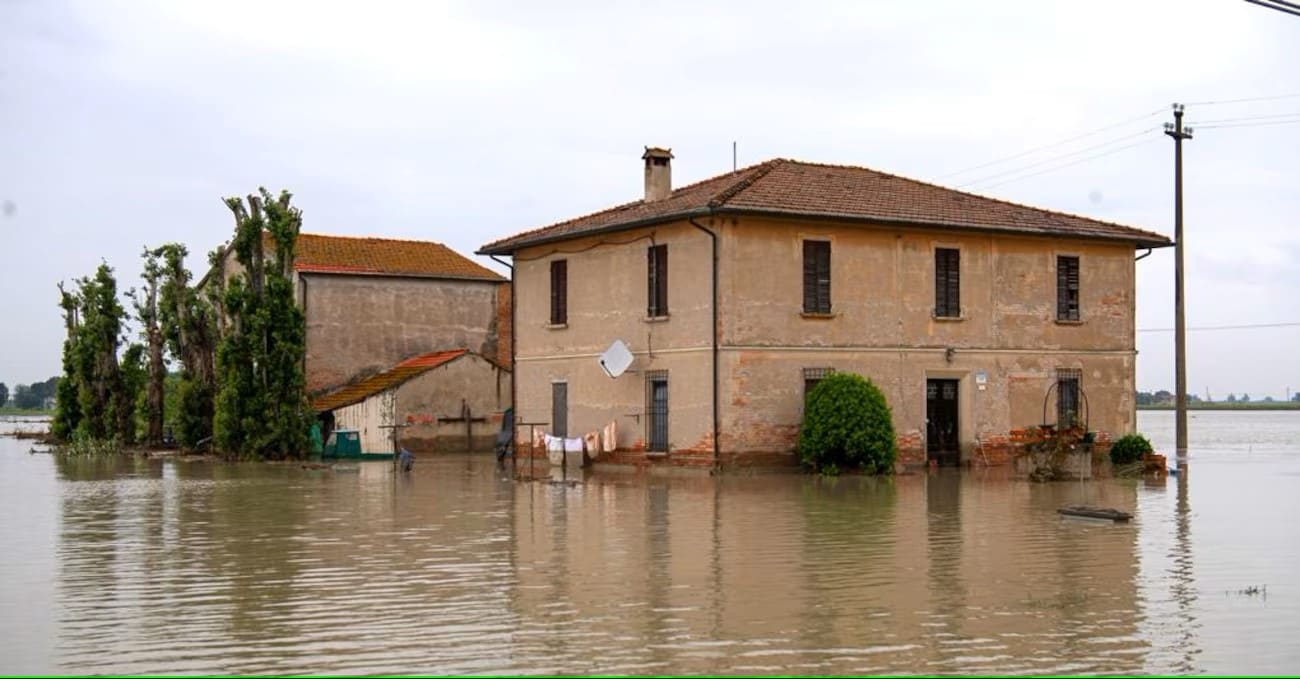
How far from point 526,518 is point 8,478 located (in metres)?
18.4

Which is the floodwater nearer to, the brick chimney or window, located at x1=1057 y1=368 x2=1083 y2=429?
window, located at x1=1057 y1=368 x2=1083 y2=429

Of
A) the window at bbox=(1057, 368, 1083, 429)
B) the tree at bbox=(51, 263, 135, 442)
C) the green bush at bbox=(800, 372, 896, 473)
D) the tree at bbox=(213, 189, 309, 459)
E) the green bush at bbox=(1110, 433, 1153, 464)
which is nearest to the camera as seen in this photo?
the green bush at bbox=(800, 372, 896, 473)

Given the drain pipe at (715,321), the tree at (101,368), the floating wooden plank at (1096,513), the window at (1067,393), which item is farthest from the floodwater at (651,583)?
the tree at (101,368)

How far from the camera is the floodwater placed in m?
10.3

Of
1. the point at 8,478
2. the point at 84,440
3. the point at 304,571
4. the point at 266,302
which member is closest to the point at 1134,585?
the point at 304,571

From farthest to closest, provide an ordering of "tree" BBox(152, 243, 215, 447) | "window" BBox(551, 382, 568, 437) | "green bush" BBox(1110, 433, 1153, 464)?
"tree" BBox(152, 243, 215, 447) → "window" BBox(551, 382, 568, 437) → "green bush" BBox(1110, 433, 1153, 464)

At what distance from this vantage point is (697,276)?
3141 centimetres

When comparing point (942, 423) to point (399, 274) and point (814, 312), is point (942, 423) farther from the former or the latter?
point (399, 274)

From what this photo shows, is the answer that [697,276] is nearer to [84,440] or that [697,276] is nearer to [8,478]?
[8,478]

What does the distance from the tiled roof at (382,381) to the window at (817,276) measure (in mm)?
15373

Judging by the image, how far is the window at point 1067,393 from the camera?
114 ft

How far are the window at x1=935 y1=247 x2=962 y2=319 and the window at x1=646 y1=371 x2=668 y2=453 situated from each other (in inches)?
255

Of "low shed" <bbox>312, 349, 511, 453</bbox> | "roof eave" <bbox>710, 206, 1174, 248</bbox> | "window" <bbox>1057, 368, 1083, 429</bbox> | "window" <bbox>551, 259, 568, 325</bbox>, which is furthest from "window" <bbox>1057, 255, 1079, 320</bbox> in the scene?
"low shed" <bbox>312, 349, 511, 453</bbox>

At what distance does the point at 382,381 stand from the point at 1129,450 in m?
22.5
